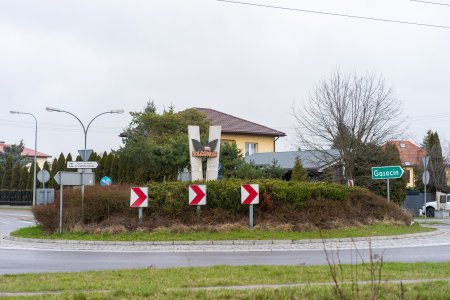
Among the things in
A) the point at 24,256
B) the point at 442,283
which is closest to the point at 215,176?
the point at 24,256

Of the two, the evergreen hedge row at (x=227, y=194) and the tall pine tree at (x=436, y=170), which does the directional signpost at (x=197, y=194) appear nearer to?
the evergreen hedge row at (x=227, y=194)

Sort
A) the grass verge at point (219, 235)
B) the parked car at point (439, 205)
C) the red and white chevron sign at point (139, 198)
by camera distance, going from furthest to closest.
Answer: the parked car at point (439, 205) → the red and white chevron sign at point (139, 198) → the grass verge at point (219, 235)

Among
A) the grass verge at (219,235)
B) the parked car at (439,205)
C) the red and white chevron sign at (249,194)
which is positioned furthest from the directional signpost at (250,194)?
the parked car at (439,205)

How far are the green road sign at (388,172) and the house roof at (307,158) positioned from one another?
38.7 ft

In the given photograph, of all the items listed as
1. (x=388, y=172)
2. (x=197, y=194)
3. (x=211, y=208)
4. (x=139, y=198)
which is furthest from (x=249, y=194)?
(x=388, y=172)

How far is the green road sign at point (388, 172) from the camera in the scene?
2562 cm

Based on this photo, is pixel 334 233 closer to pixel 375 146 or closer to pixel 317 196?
pixel 317 196

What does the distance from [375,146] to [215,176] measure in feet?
40.6

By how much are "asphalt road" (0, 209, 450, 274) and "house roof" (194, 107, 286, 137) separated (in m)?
45.1

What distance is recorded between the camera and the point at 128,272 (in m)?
11.4

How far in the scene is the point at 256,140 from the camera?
215 feet

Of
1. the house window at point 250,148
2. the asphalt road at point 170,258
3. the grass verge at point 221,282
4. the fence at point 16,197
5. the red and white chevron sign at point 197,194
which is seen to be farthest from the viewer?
the fence at point 16,197

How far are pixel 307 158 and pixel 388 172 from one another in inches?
711

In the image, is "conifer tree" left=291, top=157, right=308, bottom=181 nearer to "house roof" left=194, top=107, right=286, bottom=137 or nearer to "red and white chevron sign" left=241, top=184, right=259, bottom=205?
"red and white chevron sign" left=241, top=184, right=259, bottom=205
